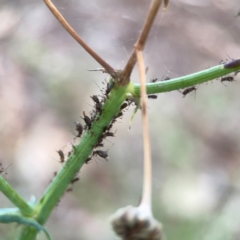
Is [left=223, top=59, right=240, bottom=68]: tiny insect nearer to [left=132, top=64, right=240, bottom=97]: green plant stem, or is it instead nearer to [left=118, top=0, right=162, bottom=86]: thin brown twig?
[left=132, top=64, right=240, bottom=97]: green plant stem

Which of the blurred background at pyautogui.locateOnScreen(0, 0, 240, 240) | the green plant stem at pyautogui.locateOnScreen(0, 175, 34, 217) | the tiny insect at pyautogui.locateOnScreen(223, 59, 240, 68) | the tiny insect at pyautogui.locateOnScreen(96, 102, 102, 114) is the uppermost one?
the blurred background at pyautogui.locateOnScreen(0, 0, 240, 240)

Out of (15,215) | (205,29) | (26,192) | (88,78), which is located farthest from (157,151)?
(15,215)

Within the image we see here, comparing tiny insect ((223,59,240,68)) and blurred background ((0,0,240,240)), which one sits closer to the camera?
tiny insect ((223,59,240,68))

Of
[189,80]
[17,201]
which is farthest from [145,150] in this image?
[17,201]

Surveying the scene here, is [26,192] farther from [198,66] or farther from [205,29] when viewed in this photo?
[205,29]

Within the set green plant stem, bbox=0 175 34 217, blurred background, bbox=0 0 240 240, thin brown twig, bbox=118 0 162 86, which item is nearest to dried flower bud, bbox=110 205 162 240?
thin brown twig, bbox=118 0 162 86

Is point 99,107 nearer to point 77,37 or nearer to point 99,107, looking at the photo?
point 99,107

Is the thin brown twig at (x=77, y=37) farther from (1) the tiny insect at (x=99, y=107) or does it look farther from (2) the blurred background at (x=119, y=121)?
(2) the blurred background at (x=119, y=121)

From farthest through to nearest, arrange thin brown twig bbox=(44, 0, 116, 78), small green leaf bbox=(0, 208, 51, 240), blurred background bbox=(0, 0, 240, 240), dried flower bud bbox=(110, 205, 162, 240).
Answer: blurred background bbox=(0, 0, 240, 240) → small green leaf bbox=(0, 208, 51, 240) → thin brown twig bbox=(44, 0, 116, 78) → dried flower bud bbox=(110, 205, 162, 240)
